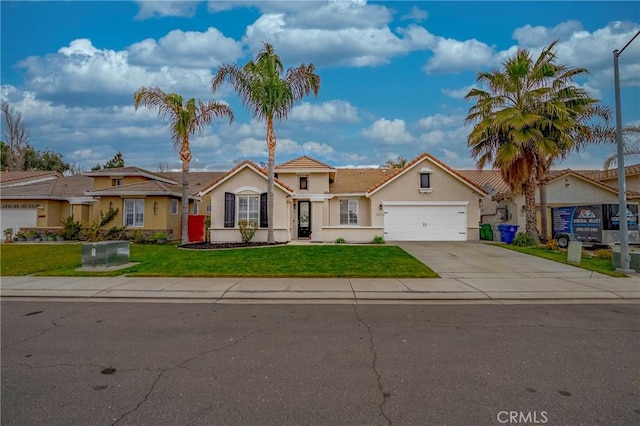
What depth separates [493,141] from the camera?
19.5 metres

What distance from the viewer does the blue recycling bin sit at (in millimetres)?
20913

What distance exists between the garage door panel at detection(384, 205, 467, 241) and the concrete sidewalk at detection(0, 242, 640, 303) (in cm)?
1053

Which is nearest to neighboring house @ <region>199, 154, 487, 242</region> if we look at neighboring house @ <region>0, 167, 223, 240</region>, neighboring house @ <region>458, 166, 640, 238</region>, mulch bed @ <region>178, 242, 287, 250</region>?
mulch bed @ <region>178, 242, 287, 250</region>

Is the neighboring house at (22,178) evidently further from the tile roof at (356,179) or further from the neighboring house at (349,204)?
the tile roof at (356,179)

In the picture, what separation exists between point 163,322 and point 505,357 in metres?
5.73

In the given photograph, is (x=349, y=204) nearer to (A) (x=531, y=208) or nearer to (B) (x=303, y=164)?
(B) (x=303, y=164)

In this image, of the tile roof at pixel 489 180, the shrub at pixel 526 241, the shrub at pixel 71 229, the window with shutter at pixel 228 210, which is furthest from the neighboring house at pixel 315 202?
the shrub at pixel 526 241

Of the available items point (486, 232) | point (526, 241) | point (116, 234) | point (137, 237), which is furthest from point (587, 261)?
point (116, 234)

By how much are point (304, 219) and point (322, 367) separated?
19959 mm

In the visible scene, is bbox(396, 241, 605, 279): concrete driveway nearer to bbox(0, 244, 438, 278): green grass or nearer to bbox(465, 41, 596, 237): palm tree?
bbox(0, 244, 438, 278): green grass

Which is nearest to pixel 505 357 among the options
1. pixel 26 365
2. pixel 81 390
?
pixel 81 390

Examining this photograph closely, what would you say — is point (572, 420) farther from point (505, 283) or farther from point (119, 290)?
A: point (119, 290)

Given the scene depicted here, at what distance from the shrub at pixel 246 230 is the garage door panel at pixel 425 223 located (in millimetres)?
8415

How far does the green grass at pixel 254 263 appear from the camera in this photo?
11.2 meters
